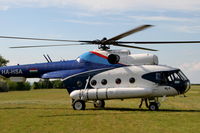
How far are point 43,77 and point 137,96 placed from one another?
7.62 m

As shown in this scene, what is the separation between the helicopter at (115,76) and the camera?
69.7ft

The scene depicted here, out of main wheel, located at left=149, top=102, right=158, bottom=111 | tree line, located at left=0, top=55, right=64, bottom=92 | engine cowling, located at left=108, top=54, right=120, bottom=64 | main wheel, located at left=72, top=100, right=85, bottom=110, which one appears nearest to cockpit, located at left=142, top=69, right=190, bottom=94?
main wheel, located at left=149, top=102, right=158, bottom=111

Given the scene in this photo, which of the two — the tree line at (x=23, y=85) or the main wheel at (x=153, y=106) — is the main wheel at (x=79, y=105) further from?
the tree line at (x=23, y=85)

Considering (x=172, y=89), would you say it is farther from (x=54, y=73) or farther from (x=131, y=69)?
(x=54, y=73)

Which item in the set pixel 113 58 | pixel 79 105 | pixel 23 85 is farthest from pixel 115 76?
pixel 23 85

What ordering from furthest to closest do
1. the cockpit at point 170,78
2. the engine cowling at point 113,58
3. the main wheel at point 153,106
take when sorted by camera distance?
the engine cowling at point 113,58, the main wheel at point 153,106, the cockpit at point 170,78

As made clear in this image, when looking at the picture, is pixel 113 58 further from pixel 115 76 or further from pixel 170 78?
pixel 170 78

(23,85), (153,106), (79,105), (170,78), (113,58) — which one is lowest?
(153,106)

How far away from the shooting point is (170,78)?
21422mm

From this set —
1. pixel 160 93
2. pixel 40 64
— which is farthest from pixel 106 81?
pixel 40 64

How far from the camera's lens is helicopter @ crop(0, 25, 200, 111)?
69.7ft

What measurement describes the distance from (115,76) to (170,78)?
370cm

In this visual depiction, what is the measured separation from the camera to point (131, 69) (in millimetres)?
21891

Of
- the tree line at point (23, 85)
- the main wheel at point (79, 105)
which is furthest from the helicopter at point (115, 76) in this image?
the tree line at point (23, 85)
